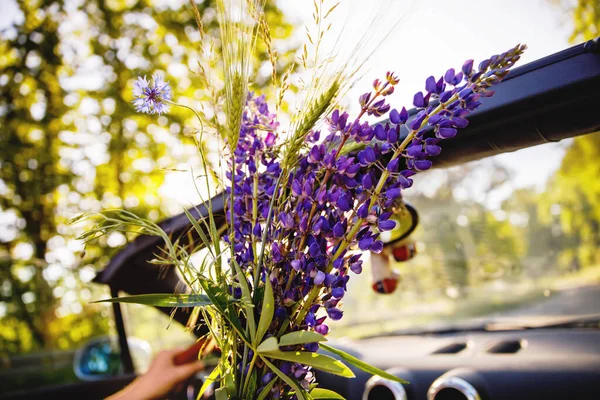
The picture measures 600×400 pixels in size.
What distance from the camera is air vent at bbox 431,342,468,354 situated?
2.46 m

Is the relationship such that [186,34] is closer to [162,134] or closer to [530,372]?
[162,134]

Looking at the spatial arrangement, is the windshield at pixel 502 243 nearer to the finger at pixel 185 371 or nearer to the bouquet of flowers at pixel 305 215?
the finger at pixel 185 371

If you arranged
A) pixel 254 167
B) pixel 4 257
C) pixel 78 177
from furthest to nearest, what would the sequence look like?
pixel 78 177
pixel 4 257
pixel 254 167

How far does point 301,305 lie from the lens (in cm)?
104

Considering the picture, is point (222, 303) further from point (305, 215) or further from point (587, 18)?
point (587, 18)

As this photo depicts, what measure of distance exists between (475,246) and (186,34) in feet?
22.7

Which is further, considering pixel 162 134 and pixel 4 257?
pixel 162 134

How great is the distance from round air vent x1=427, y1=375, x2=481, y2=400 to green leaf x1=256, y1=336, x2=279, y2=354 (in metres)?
1.15

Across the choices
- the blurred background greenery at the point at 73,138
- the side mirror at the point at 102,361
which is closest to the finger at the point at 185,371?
the side mirror at the point at 102,361

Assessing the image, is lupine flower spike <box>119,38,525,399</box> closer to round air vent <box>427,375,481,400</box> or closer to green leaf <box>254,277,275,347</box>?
green leaf <box>254,277,275,347</box>

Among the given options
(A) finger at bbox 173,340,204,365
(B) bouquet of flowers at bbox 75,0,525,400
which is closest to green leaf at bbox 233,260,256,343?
(B) bouquet of flowers at bbox 75,0,525,400

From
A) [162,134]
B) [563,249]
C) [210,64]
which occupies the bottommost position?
[563,249]

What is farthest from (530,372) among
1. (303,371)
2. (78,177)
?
(78,177)

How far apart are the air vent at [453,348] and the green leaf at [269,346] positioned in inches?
70.6
